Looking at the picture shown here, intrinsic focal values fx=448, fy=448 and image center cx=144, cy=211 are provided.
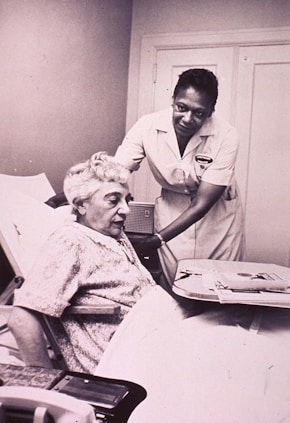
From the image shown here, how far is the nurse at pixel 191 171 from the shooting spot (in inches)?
48.3

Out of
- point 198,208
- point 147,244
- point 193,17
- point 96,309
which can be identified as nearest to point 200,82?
point 193,17

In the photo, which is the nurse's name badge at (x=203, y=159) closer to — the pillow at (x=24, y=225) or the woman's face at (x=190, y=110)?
the woman's face at (x=190, y=110)

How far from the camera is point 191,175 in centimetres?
132

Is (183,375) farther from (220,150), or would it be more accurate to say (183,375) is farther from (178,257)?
(220,150)

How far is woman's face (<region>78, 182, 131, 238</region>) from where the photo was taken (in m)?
1.19

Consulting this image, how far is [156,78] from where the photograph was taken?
125 cm

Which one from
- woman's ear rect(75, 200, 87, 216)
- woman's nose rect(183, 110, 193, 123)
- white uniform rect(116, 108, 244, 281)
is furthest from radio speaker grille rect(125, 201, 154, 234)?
woman's nose rect(183, 110, 193, 123)

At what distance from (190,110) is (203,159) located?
0.15 m

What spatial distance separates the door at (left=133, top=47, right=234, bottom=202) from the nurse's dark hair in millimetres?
13

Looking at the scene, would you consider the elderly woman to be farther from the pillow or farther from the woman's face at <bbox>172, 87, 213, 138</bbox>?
the woman's face at <bbox>172, 87, 213, 138</bbox>

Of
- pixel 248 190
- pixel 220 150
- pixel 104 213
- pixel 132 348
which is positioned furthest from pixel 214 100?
pixel 132 348

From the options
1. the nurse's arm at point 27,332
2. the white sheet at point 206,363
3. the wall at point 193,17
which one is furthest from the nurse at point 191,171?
the nurse's arm at point 27,332

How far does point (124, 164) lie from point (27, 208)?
0.96 ft

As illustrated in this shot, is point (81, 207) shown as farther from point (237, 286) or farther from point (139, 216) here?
point (237, 286)
